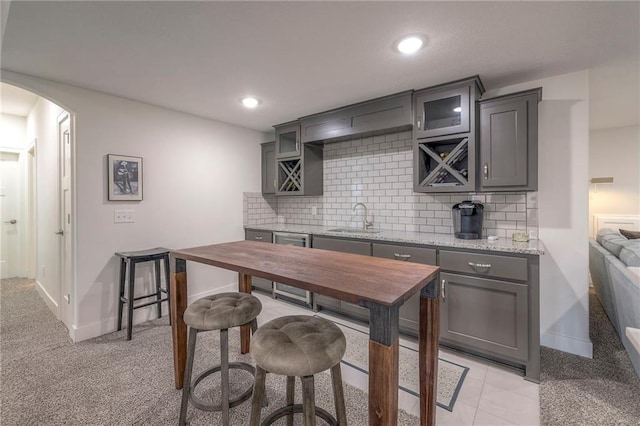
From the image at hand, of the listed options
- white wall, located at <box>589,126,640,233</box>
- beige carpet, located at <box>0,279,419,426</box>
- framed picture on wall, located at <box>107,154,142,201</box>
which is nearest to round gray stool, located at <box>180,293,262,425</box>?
beige carpet, located at <box>0,279,419,426</box>

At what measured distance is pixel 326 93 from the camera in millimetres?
2803

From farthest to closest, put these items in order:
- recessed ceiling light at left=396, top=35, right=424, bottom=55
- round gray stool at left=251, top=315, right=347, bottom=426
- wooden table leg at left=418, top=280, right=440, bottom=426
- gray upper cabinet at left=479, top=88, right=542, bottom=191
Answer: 1. gray upper cabinet at left=479, top=88, right=542, bottom=191
2. recessed ceiling light at left=396, top=35, right=424, bottom=55
3. wooden table leg at left=418, top=280, right=440, bottom=426
4. round gray stool at left=251, top=315, right=347, bottom=426

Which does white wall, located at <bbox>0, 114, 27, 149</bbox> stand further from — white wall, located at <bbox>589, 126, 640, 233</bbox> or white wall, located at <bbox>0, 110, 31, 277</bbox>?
white wall, located at <bbox>589, 126, 640, 233</bbox>

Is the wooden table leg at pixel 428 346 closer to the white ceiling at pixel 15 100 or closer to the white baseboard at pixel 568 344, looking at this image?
the white baseboard at pixel 568 344

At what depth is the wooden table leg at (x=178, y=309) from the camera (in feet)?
6.06

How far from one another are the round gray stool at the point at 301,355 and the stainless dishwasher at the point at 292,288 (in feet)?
6.30

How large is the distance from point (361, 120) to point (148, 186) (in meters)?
2.52

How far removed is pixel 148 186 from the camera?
3.13 m

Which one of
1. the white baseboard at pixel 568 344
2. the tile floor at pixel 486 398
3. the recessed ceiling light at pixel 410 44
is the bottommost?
the tile floor at pixel 486 398

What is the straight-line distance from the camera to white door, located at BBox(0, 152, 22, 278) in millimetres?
4519

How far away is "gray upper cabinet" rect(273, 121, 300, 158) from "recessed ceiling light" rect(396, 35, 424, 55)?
78.3 inches

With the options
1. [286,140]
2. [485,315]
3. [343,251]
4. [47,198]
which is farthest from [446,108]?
[47,198]

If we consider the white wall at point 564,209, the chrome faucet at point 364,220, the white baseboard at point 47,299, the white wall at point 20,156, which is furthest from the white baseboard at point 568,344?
the white wall at point 20,156

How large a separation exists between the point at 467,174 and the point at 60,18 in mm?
3132
